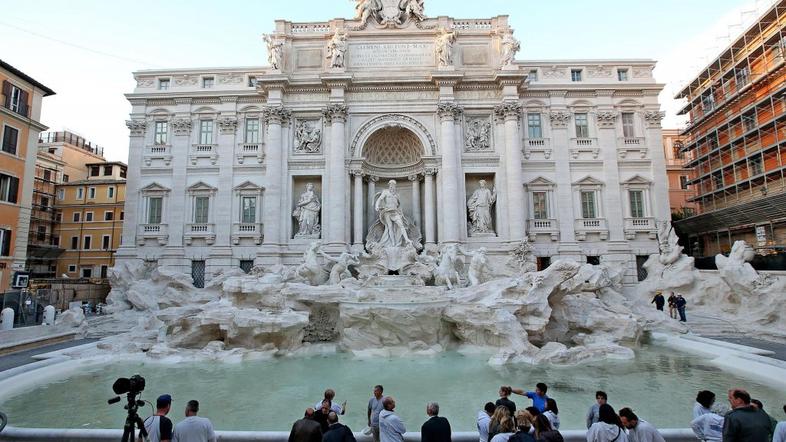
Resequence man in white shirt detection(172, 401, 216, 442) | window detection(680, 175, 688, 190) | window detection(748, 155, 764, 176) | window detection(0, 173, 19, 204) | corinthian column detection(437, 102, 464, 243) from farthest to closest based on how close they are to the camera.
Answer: window detection(680, 175, 688, 190), window detection(748, 155, 764, 176), corinthian column detection(437, 102, 464, 243), window detection(0, 173, 19, 204), man in white shirt detection(172, 401, 216, 442)

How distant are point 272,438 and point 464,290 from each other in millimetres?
10382

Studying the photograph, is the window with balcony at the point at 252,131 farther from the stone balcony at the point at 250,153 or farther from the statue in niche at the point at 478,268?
the statue in niche at the point at 478,268

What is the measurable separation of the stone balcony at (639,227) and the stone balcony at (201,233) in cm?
2211

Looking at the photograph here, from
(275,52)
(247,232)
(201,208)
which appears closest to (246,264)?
(247,232)

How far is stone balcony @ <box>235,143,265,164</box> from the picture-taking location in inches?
898

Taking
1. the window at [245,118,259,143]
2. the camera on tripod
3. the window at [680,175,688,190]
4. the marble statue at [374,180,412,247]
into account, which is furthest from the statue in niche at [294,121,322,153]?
the window at [680,175,688,190]

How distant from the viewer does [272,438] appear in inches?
224

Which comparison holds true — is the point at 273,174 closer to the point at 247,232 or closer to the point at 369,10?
the point at 247,232

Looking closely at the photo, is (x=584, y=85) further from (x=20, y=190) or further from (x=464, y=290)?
(x=20, y=190)

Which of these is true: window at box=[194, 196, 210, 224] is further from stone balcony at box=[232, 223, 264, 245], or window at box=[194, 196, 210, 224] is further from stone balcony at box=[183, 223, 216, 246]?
stone balcony at box=[232, 223, 264, 245]

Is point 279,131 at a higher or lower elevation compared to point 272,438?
higher

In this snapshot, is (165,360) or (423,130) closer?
(165,360)

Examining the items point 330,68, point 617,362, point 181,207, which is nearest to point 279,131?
point 330,68

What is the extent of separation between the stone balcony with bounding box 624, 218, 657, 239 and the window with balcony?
20735 mm
